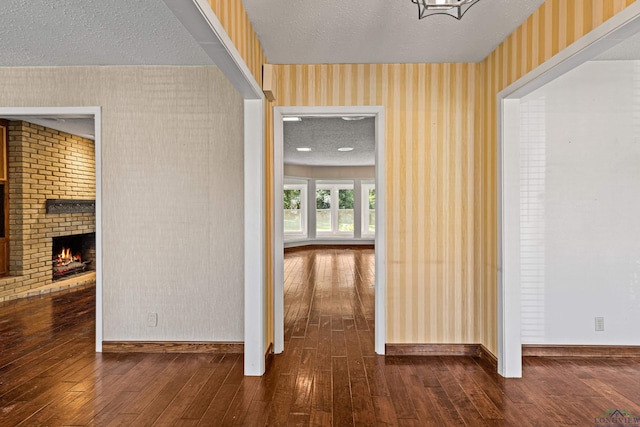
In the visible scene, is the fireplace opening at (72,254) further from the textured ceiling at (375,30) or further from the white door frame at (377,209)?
the textured ceiling at (375,30)

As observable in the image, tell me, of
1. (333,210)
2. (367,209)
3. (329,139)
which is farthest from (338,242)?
(329,139)

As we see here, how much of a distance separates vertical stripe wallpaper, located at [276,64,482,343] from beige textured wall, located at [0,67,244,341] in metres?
0.75

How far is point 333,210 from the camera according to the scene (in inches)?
451

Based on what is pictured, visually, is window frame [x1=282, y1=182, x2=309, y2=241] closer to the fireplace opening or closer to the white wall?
the fireplace opening

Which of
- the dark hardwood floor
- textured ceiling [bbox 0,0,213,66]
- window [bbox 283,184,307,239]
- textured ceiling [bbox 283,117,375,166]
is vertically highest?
textured ceiling [bbox 283,117,375,166]

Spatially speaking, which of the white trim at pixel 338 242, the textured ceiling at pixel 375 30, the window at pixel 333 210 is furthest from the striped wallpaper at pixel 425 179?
the window at pixel 333 210

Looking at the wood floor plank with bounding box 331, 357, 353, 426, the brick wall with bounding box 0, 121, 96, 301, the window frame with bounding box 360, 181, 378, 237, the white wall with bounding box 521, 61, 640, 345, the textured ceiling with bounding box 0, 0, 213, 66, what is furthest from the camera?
the window frame with bounding box 360, 181, 378, 237

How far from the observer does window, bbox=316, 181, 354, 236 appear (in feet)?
37.5

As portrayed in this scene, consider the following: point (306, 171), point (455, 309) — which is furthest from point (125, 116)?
point (306, 171)

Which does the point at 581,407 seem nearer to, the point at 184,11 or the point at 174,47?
the point at 184,11

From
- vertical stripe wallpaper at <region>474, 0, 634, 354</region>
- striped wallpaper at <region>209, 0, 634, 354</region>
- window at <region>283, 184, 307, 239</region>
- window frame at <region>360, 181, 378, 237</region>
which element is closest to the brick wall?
striped wallpaper at <region>209, 0, 634, 354</region>

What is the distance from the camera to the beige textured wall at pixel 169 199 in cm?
318

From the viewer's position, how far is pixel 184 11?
4.93ft

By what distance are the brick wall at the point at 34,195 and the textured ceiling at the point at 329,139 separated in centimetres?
366
